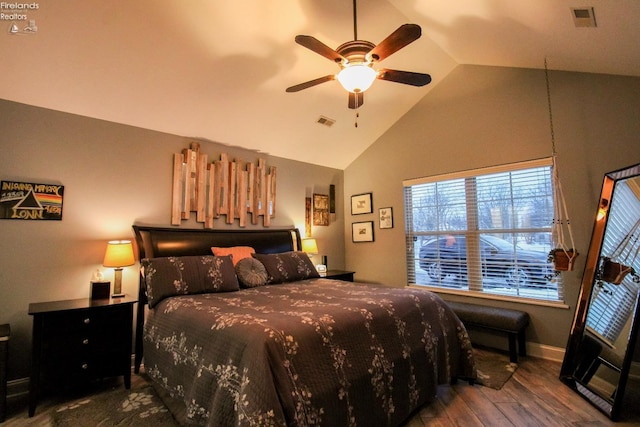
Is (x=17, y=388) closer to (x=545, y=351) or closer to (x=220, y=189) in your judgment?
(x=220, y=189)

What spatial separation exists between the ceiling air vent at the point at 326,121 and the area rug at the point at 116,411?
3.50 meters

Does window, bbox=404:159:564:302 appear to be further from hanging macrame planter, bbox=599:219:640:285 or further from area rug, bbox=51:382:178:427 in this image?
area rug, bbox=51:382:178:427

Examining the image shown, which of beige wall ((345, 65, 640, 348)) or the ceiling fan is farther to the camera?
beige wall ((345, 65, 640, 348))

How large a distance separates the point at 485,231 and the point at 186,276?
3.40m

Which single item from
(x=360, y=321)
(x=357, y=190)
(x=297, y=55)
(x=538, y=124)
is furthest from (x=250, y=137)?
(x=538, y=124)

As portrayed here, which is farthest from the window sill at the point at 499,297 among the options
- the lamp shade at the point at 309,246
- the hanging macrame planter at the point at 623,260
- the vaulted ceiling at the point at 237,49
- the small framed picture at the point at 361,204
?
the vaulted ceiling at the point at 237,49

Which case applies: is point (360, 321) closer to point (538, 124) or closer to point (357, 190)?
point (538, 124)

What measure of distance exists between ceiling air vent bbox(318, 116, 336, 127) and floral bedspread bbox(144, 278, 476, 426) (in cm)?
250

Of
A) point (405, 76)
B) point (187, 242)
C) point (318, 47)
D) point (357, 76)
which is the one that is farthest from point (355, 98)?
point (187, 242)

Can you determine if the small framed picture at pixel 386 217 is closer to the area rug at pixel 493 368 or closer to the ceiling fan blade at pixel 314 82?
the area rug at pixel 493 368

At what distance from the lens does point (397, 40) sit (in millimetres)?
2010

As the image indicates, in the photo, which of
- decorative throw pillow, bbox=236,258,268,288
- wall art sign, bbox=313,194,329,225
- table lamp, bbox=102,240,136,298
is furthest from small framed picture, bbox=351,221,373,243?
table lamp, bbox=102,240,136,298

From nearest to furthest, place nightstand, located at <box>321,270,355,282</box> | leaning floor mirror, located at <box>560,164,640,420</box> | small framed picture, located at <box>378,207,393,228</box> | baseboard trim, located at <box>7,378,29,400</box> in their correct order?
leaning floor mirror, located at <box>560,164,640,420</box> → baseboard trim, located at <box>7,378,29,400</box> → nightstand, located at <box>321,270,355,282</box> → small framed picture, located at <box>378,207,393,228</box>

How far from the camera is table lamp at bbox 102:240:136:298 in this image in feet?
9.04
